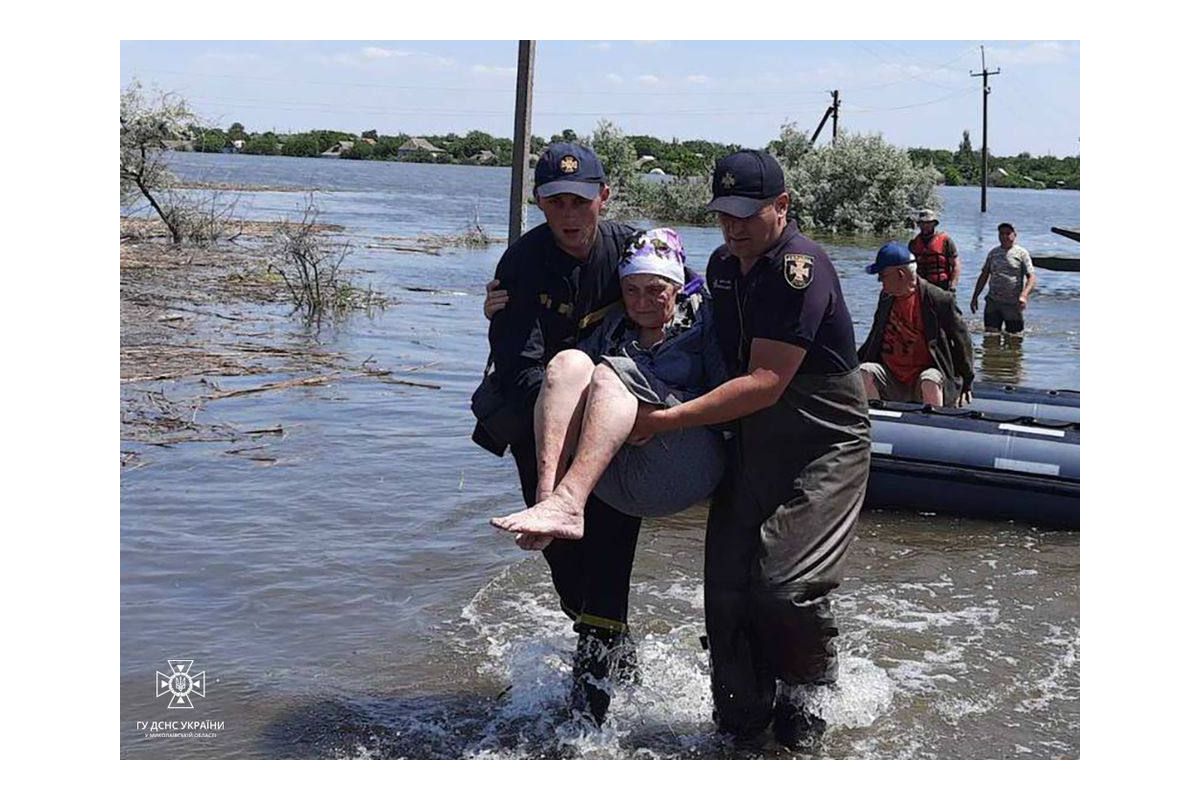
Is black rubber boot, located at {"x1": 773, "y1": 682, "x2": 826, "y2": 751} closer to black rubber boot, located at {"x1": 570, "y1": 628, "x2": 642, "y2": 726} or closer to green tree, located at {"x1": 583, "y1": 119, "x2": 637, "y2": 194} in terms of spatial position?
black rubber boot, located at {"x1": 570, "y1": 628, "x2": 642, "y2": 726}

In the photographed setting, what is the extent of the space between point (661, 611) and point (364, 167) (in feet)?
258

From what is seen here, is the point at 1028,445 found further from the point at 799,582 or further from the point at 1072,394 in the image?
the point at 799,582

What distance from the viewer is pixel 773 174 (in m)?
5.10

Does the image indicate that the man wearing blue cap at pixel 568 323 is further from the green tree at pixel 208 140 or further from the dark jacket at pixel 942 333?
Result: the green tree at pixel 208 140

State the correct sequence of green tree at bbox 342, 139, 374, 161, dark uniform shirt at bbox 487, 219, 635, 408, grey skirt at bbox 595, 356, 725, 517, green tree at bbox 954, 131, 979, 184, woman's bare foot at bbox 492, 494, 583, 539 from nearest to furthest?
woman's bare foot at bbox 492, 494, 583, 539
grey skirt at bbox 595, 356, 725, 517
dark uniform shirt at bbox 487, 219, 635, 408
green tree at bbox 342, 139, 374, 161
green tree at bbox 954, 131, 979, 184

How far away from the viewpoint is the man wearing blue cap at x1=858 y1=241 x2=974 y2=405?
1014 centimetres

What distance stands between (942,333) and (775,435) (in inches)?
213

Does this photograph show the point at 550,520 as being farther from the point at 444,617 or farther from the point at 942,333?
the point at 942,333

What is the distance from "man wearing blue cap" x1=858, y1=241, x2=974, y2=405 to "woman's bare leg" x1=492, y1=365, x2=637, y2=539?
5.37 meters

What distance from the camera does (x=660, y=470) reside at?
5211 mm

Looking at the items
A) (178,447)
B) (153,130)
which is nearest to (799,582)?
(178,447)

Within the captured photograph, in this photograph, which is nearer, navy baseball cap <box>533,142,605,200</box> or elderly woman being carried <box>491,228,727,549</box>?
elderly woman being carried <box>491,228,727,549</box>

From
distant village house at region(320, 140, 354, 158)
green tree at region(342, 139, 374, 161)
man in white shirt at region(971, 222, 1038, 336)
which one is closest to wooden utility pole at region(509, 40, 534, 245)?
man in white shirt at region(971, 222, 1038, 336)

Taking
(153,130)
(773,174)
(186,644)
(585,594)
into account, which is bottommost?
(186,644)
